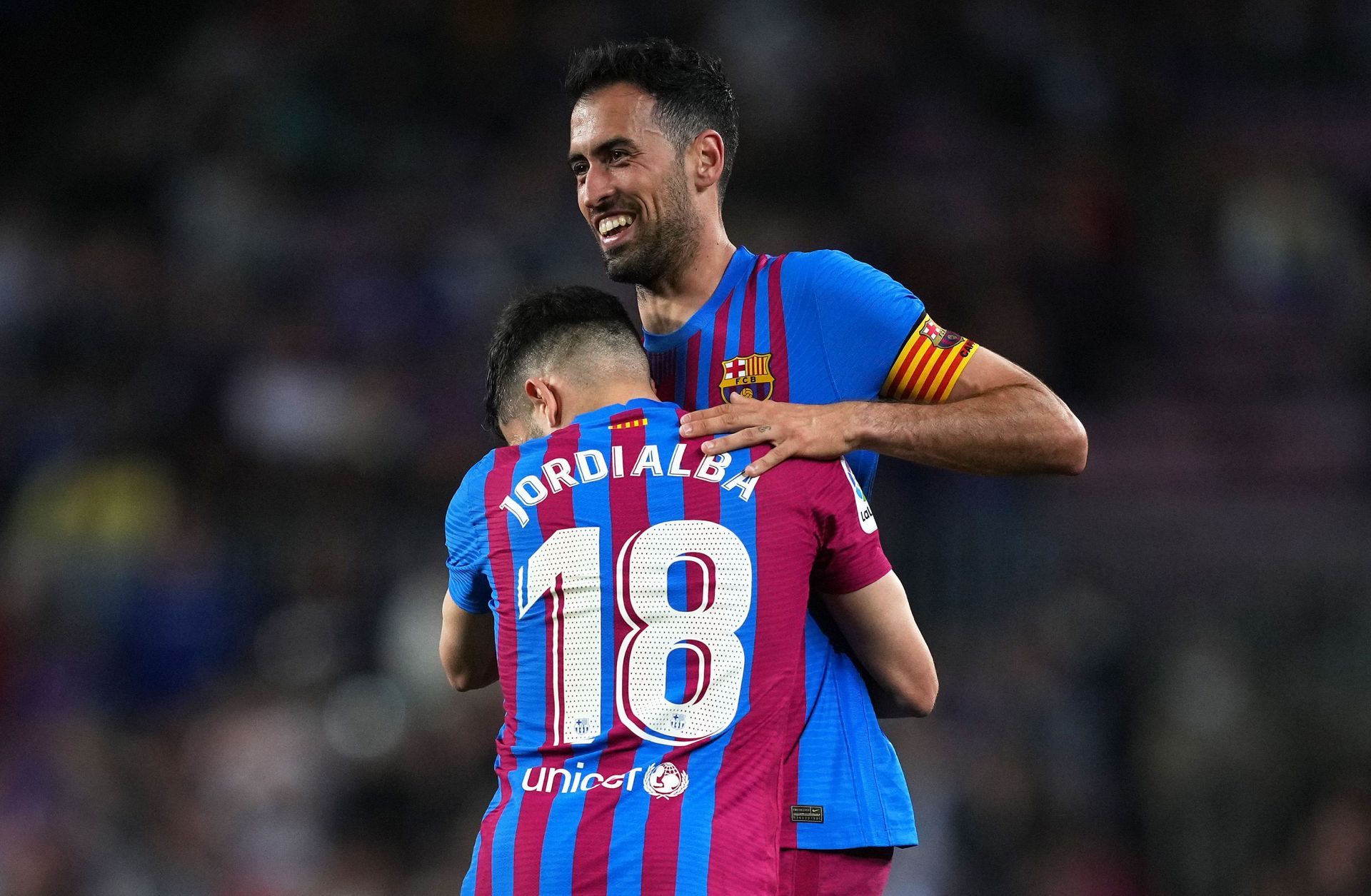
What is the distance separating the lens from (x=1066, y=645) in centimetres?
711

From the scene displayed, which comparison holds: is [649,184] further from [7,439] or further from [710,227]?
[7,439]

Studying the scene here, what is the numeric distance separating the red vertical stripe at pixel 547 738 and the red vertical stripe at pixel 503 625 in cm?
5

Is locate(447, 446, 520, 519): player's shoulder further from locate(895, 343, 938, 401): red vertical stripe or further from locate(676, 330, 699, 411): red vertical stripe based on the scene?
locate(895, 343, 938, 401): red vertical stripe

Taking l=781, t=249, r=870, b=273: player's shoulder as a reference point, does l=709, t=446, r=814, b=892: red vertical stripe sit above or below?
below

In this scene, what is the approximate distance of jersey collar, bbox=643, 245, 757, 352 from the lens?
3.05 m

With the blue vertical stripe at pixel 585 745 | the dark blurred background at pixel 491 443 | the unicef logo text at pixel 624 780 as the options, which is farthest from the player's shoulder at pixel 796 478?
the dark blurred background at pixel 491 443

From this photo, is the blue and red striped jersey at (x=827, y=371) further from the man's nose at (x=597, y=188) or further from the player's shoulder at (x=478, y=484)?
the player's shoulder at (x=478, y=484)

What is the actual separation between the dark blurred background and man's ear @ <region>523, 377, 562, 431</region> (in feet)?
14.2

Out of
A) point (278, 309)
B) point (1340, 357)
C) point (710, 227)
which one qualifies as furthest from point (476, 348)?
point (710, 227)

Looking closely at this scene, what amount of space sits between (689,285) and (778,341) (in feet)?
0.81

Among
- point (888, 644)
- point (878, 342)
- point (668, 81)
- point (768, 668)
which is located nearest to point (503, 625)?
point (768, 668)

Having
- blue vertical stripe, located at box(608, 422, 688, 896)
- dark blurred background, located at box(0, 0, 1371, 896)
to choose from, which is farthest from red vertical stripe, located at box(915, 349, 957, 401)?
dark blurred background, located at box(0, 0, 1371, 896)

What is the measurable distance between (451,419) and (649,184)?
520 cm

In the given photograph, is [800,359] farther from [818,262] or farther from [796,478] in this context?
[796,478]
